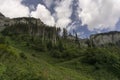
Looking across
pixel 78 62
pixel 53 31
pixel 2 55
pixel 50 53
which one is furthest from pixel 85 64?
pixel 53 31

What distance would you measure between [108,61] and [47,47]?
4654cm

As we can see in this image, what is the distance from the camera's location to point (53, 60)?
3989 inches

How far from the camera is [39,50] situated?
118375mm

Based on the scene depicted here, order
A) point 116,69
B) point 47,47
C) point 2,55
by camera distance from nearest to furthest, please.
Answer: point 2,55, point 116,69, point 47,47

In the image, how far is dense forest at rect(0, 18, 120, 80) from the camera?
158ft

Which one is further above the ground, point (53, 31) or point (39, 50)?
point (53, 31)

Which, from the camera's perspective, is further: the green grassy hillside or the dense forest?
the green grassy hillside

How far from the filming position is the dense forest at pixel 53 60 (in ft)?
158

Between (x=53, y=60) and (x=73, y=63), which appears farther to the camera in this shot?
(x=53, y=60)

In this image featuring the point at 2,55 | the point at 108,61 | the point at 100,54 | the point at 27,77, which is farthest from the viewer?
the point at 100,54

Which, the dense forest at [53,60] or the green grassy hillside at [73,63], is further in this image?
the green grassy hillside at [73,63]

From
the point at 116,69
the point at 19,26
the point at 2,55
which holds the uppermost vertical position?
the point at 19,26

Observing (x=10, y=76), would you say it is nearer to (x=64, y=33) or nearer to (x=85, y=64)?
(x=85, y=64)

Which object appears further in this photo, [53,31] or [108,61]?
[53,31]
